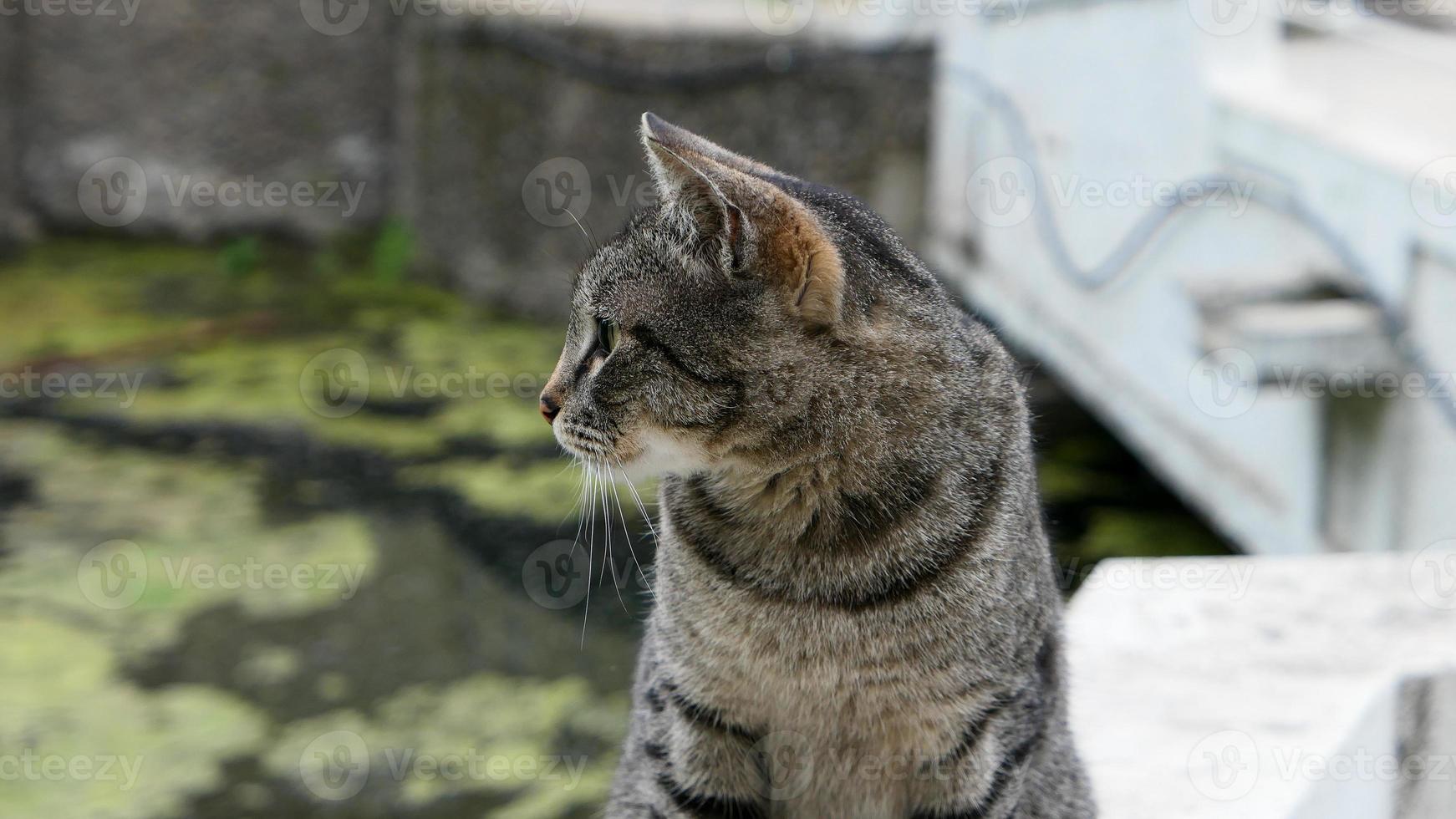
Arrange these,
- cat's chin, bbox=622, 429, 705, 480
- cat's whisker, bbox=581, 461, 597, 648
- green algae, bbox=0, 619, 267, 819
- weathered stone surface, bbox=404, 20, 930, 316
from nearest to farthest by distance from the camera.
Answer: cat's chin, bbox=622, 429, 705, 480 → cat's whisker, bbox=581, 461, 597, 648 → green algae, bbox=0, 619, 267, 819 → weathered stone surface, bbox=404, 20, 930, 316

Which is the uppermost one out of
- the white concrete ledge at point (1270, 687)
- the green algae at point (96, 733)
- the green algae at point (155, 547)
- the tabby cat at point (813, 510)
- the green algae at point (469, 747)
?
the tabby cat at point (813, 510)

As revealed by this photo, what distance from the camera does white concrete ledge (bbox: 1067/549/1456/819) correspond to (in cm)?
185

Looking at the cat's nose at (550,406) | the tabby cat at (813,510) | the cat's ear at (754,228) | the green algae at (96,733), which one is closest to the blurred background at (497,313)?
the green algae at (96,733)

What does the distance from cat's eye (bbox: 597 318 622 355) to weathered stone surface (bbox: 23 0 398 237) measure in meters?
5.41

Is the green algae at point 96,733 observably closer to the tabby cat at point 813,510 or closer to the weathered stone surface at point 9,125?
the tabby cat at point 813,510

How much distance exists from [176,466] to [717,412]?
11.9 ft

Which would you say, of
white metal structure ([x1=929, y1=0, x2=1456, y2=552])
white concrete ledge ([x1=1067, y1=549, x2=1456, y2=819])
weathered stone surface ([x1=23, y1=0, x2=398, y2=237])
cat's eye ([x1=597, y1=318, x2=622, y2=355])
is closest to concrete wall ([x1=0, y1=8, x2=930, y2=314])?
weathered stone surface ([x1=23, y1=0, x2=398, y2=237])

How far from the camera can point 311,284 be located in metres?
6.47

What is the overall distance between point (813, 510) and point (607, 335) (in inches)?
13.9

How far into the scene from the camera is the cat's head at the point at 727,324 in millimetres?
1569

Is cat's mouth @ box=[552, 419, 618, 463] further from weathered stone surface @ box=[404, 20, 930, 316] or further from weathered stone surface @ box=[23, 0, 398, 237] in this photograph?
weathered stone surface @ box=[23, 0, 398, 237]

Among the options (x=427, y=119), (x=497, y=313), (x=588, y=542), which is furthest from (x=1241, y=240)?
(x=427, y=119)

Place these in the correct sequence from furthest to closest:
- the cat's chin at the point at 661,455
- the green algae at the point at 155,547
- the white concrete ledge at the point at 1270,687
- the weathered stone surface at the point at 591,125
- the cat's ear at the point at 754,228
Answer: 1. the weathered stone surface at the point at 591,125
2. the green algae at the point at 155,547
3. the white concrete ledge at the point at 1270,687
4. the cat's chin at the point at 661,455
5. the cat's ear at the point at 754,228

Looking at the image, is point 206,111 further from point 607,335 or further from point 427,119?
point 607,335
